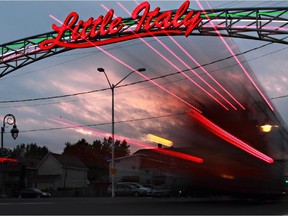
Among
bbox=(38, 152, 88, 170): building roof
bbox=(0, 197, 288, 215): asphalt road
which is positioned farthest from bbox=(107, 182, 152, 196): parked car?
bbox=(38, 152, 88, 170): building roof

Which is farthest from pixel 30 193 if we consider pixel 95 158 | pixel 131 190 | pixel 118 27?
pixel 95 158

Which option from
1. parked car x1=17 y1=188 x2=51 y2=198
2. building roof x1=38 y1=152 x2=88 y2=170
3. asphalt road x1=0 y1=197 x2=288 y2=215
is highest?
building roof x1=38 y1=152 x2=88 y2=170

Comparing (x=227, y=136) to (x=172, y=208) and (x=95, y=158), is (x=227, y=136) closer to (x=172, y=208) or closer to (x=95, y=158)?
(x=172, y=208)

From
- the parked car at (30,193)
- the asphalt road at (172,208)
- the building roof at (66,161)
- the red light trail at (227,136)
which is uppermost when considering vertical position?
the building roof at (66,161)

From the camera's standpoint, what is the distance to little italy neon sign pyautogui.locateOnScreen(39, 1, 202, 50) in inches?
Answer: 833

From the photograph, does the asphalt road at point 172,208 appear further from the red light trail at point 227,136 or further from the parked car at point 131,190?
the parked car at point 131,190

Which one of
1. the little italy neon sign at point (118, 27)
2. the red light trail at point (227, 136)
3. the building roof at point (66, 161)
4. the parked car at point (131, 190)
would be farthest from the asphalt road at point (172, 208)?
the building roof at point (66, 161)

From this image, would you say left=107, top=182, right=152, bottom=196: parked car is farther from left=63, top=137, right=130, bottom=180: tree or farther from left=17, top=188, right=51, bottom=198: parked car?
left=63, top=137, right=130, bottom=180: tree

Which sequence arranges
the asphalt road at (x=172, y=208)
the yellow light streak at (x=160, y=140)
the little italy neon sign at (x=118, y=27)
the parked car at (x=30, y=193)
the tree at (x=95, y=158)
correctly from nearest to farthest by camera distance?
the yellow light streak at (x=160, y=140), the asphalt road at (x=172, y=208), the little italy neon sign at (x=118, y=27), the parked car at (x=30, y=193), the tree at (x=95, y=158)

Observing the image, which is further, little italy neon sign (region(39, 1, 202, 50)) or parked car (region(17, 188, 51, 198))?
parked car (region(17, 188, 51, 198))

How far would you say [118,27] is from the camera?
23.2m

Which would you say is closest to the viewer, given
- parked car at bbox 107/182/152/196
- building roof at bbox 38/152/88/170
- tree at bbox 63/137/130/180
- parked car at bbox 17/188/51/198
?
parked car at bbox 107/182/152/196

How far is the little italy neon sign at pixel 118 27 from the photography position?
21156 millimetres

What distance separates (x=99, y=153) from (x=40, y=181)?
24.9 meters
